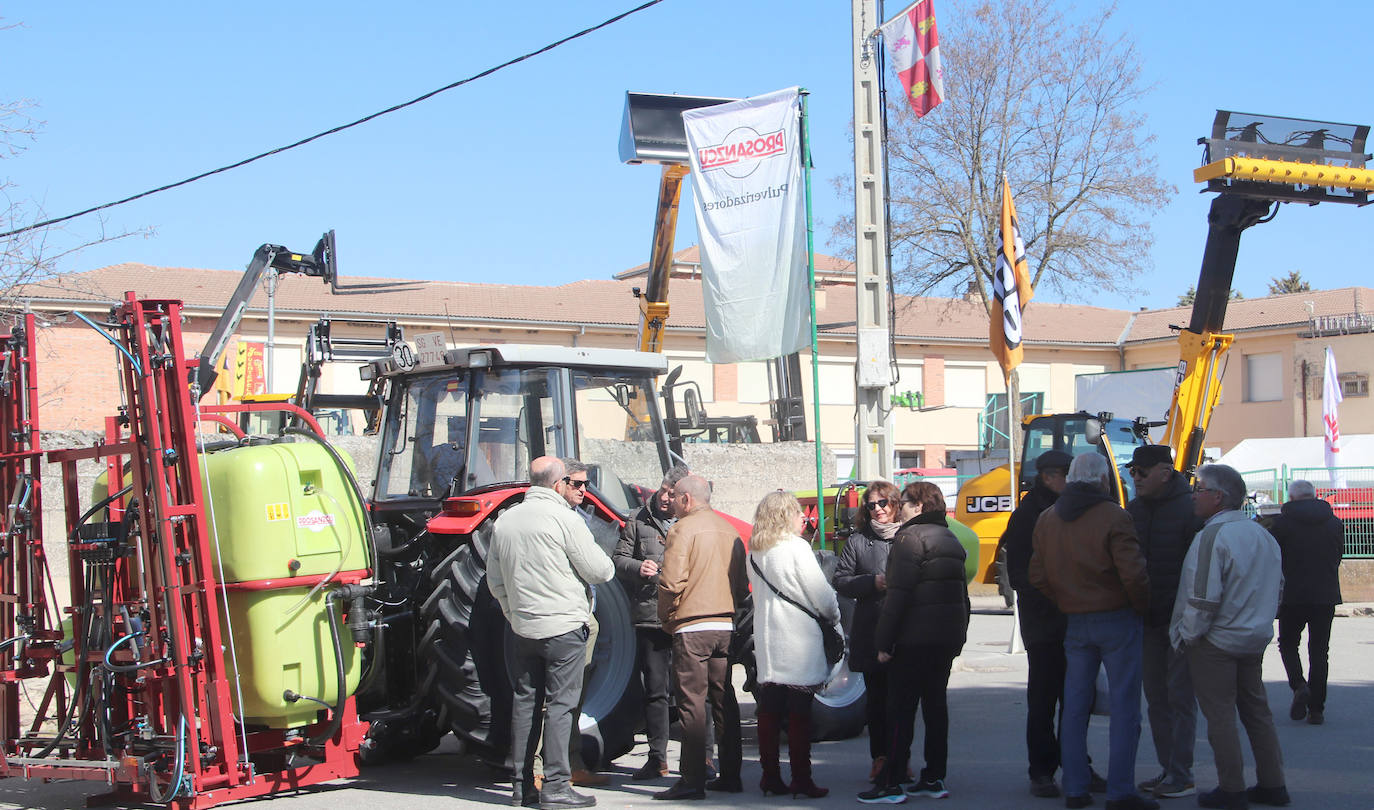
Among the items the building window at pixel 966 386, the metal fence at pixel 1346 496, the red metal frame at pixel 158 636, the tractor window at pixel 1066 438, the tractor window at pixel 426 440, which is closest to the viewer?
the red metal frame at pixel 158 636

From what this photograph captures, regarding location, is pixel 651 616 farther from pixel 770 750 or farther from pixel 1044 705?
pixel 1044 705

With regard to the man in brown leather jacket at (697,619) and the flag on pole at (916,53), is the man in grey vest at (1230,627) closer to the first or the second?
the man in brown leather jacket at (697,619)

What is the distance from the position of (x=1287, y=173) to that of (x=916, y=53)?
491cm

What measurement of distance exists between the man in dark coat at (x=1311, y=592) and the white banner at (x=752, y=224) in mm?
3968

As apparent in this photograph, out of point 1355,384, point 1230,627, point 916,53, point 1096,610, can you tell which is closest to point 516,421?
point 1096,610

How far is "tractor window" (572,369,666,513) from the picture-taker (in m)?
7.79

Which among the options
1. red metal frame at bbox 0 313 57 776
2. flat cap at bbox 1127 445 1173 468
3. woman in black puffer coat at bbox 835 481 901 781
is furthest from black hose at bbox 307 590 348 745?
flat cap at bbox 1127 445 1173 468

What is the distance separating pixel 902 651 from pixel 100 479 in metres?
4.45

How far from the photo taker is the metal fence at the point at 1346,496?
720 inches

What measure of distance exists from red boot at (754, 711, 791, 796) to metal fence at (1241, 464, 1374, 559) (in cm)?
1261

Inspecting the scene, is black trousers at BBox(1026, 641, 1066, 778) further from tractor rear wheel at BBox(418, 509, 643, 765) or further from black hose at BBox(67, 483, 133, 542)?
black hose at BBox(67, 483, 133, 542)

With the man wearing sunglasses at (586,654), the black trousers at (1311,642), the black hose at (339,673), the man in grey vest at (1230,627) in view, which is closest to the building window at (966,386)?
the black trousers at (1311,642)

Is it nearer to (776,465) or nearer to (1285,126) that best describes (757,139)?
(1285,126)

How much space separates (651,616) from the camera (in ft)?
23.8
